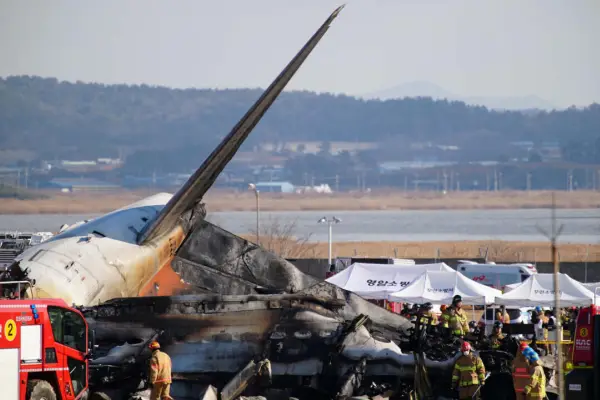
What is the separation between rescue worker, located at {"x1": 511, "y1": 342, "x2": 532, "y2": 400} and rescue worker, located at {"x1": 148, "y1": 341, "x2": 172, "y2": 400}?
6580mm

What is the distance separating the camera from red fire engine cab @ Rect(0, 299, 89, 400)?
60.4ft

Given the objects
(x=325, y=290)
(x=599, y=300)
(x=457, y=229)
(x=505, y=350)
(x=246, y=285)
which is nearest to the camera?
(x=505, y=350)

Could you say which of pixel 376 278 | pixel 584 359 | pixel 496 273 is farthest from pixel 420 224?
pixel 584 359

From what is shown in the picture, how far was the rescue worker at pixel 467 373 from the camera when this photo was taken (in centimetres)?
2191

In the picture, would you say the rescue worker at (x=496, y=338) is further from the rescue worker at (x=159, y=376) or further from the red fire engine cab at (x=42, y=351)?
the red fire engine cab at (x=42, y=351)

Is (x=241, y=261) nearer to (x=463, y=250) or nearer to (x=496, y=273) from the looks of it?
(x=496, y=273)

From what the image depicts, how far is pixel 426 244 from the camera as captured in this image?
107 m

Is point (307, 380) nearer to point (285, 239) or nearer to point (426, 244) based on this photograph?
point (285, 239)

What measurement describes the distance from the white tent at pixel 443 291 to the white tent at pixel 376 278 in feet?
3.64

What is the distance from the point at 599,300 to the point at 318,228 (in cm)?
10521

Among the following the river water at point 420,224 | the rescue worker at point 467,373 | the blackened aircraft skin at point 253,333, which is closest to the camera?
the rescue worker at point 467,373

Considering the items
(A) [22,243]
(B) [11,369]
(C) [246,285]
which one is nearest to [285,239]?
(A) [22,243]

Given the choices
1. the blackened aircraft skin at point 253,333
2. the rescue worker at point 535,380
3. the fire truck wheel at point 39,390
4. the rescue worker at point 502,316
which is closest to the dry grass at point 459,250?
the rescue worker at point 502,316

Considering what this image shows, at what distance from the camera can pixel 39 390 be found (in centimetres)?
1936
